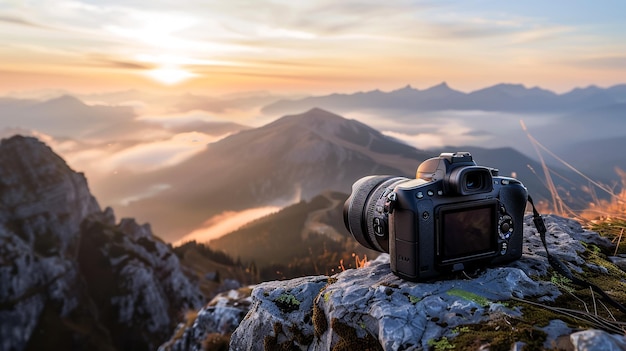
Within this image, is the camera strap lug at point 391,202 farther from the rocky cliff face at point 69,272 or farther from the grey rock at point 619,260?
the rocky cliff face at point 69,272

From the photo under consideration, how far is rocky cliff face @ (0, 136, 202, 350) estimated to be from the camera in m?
92.0

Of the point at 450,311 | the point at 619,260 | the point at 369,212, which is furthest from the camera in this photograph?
the point at 619,260

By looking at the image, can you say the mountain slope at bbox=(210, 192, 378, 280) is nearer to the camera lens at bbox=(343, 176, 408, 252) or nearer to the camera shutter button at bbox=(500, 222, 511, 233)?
the camera lens at bbox=(343, 176, 408, 252)

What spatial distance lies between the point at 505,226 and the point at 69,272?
116 meters

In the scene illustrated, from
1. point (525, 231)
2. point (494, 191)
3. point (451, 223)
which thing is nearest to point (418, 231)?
point (451, 223)

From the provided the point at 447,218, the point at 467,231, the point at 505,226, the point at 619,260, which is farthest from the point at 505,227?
the point at 619,260

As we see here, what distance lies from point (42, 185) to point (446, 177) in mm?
134353

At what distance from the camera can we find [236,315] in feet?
42.2

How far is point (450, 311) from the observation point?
4.41 metres

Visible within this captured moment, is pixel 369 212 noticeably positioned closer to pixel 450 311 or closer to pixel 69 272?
pixel 450 311

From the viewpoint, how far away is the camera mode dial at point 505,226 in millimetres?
5461

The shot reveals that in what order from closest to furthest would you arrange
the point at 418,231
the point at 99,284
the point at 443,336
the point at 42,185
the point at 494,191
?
the point at 443,336
the point at 418,231
the point at 494,191
the point at 99,284
the point at 42,185

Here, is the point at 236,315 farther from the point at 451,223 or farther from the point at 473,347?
the point at 473,347

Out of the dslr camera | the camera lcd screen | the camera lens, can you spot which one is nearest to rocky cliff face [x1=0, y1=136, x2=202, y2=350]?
the camera lens
